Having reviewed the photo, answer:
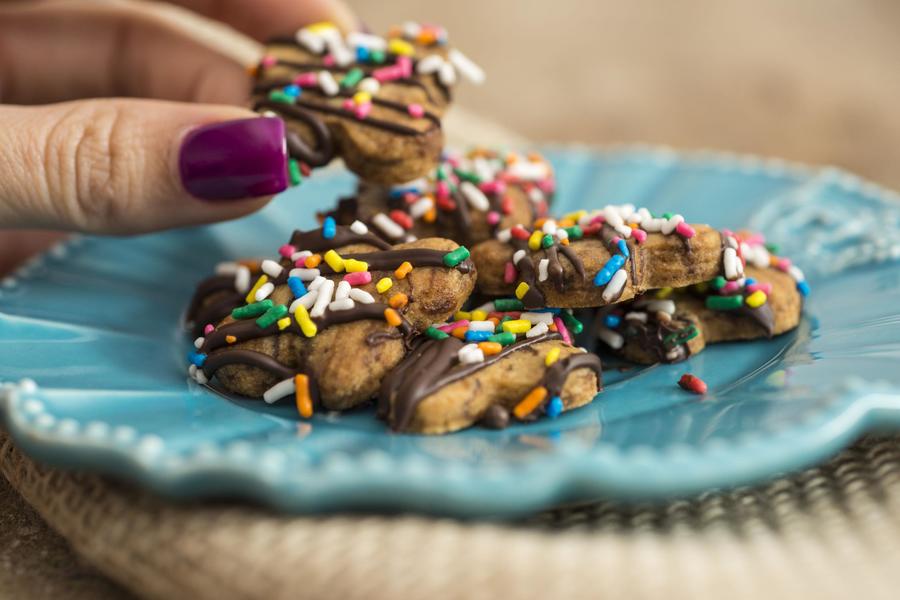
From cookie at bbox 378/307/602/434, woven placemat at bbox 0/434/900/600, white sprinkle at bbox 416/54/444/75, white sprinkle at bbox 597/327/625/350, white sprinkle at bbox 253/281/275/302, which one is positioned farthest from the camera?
white sprinkle at bbox 416/54/444/75

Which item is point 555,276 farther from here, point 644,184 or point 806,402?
point 644,184

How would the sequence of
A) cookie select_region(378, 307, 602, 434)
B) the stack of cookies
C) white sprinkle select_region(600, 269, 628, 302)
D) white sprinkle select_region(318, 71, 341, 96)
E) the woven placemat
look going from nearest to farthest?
the woven placemat → cookie select_region(378, 307, 602, 434) → the stack of cookies → white sprinkle select_region(600, 269, 628, 302) → white sprinkle select_region(318, 71, 341, 96)

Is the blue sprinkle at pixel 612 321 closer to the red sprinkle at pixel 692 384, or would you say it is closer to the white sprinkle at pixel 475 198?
the red sprinkle at pixel 692 384

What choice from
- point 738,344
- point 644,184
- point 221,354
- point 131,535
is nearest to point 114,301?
point 221,354

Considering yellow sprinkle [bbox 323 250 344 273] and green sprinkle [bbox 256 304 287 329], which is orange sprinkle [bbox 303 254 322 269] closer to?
yellow sprinkle [bbox 323 250 344 273]

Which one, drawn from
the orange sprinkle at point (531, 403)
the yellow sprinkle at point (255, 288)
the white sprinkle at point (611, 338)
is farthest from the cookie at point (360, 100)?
the orange sprinkle at point (531, 403)

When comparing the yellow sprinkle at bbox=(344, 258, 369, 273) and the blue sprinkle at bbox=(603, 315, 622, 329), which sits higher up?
the yellow sprinkle at bbox=(344, 258, 369, 273)

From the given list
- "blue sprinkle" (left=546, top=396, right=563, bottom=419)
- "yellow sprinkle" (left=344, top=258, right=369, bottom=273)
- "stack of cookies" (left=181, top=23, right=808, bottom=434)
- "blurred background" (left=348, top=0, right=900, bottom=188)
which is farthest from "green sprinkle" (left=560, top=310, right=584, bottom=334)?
"blurred background" (left=348, top=0, right=900, bottom=188)
